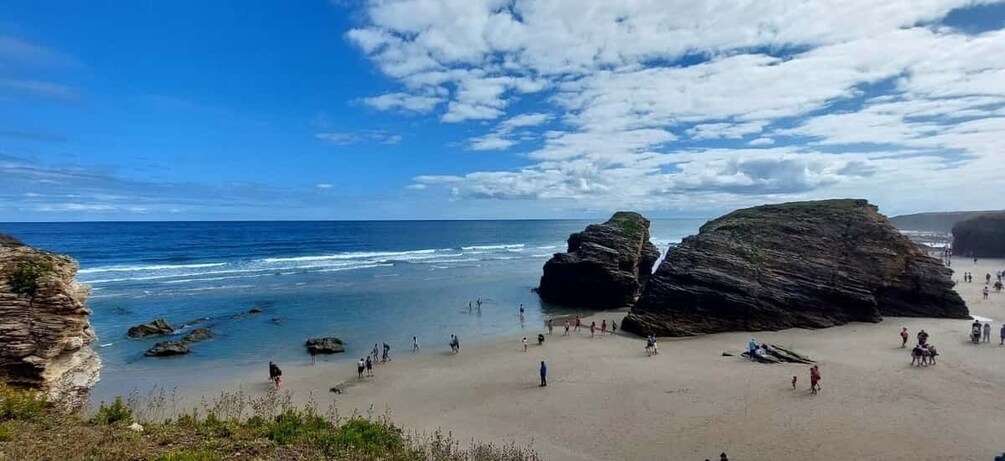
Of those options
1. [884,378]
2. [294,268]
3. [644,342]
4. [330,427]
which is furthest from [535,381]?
[294,268]

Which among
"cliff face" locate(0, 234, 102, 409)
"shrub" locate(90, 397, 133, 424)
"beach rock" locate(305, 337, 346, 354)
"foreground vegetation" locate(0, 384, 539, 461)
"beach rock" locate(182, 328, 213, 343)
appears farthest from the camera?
"beach rock" locate(182, 328, 213, 343)

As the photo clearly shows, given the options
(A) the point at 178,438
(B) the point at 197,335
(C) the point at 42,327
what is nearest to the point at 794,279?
(A) the point at 178,438

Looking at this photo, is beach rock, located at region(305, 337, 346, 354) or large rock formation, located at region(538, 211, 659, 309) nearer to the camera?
beach rock, located at region(305, 337, 346, 354)

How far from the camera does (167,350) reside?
28578 mm

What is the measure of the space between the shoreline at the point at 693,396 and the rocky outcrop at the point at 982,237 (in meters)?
58.3

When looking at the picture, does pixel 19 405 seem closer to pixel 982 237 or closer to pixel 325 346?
pixel 325 346

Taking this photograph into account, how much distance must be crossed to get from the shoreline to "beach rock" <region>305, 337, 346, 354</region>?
2.38 meters

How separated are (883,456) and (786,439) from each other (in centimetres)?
245

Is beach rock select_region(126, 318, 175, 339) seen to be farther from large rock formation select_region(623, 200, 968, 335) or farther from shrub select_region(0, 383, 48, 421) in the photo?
large rock formation select_region(623, 200, 968, 335)

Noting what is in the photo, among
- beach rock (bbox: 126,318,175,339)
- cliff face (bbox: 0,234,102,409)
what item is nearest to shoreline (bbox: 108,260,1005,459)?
cliff face (bbox: 0,234,102,409)

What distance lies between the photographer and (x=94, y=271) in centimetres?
6388

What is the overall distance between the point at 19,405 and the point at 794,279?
35261mm

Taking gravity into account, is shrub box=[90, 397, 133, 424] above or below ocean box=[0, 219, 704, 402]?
above

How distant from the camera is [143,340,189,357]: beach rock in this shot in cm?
2839
